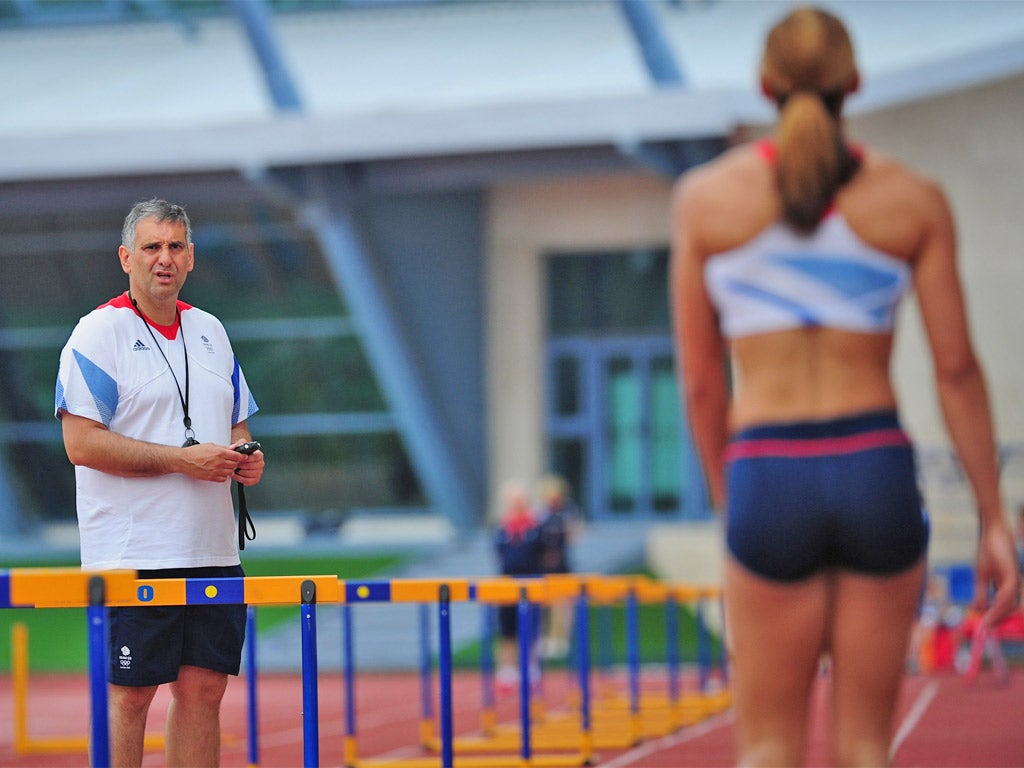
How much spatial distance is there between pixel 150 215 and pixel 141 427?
59 centimetres

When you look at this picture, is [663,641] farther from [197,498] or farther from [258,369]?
[197,498]

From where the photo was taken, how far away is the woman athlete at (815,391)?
299 centimetres

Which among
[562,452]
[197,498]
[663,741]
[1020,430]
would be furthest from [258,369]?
[197,498]

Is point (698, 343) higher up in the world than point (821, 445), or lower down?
higher up

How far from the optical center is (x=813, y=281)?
3062 millimetres

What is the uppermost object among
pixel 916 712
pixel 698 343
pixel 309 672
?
pixel 698 343

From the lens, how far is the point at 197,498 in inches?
183

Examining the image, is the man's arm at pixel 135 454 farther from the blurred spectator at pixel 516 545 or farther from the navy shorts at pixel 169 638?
the blurred spectator at pixel 516 545

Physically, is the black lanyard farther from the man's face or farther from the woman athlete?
the woman athlete

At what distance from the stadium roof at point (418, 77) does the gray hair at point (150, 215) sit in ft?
56.5

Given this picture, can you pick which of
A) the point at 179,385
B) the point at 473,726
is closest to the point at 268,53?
the point at 473,726

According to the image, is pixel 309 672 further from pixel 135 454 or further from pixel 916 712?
pixel 916 712

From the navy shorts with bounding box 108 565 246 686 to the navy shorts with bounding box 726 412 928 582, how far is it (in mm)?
2043

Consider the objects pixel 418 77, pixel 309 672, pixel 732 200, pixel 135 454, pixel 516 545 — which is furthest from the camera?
pixel 418 77
